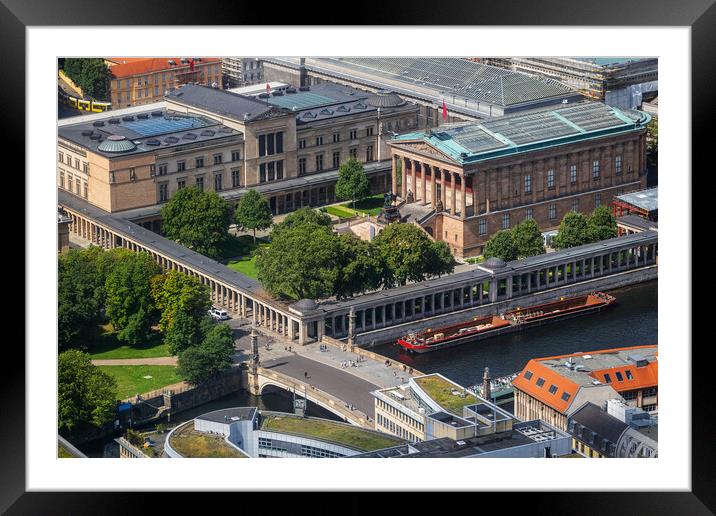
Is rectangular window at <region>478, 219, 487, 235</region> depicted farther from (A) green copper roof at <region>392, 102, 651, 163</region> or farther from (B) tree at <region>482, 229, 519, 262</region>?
(B) tree at <region>482, 229, 519, 262</region>

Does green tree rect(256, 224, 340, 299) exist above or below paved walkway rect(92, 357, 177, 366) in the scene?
above

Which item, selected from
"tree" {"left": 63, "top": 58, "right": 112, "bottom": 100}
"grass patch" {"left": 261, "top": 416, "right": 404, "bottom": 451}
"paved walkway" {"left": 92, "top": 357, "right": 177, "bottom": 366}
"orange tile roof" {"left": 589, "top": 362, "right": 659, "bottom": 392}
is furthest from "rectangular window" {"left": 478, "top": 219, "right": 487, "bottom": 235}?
"tree" {"left": 63, "top": 58, "right": 112, "bottom": 100}

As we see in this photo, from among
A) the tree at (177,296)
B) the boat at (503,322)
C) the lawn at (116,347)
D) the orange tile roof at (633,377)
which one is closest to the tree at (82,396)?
the lawn at (116,347)

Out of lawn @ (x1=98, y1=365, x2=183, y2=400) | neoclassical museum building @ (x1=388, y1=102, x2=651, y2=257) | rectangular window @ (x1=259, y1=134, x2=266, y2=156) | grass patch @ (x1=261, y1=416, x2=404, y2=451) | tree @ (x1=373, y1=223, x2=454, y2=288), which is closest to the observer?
grass patch @ (x1=261, y1=416, x2=404, y2=451)

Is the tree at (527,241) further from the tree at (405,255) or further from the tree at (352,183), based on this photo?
the tree at (352,183)
